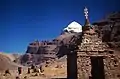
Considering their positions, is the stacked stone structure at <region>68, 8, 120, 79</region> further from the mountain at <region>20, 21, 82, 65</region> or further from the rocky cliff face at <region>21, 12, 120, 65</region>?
the mountain at <region>20, 21, 82, 65</region>

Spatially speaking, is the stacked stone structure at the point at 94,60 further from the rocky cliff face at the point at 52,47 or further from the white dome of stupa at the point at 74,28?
the white dome of stupa at the point at 74,28

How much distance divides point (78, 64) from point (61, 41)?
86.9m

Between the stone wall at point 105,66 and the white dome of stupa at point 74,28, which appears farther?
the white dome of stupa at point 74,28

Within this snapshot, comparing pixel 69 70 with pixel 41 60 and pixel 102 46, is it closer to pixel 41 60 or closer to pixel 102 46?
pixel 102 46

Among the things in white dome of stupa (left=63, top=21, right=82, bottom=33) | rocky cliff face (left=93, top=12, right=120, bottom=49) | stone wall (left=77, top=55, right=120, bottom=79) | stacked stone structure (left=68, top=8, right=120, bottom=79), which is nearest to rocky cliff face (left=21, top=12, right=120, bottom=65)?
rocky cliff face (left=93, top=12, right=120, bottom=49)

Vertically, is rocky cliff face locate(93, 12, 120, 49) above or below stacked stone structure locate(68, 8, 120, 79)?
above

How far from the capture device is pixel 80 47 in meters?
35.0

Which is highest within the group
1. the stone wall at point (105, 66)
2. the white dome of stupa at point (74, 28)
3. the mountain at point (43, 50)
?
the white dome of stupa at point (74, 28)

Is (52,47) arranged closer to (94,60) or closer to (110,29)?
(110,29)

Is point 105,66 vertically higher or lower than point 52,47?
lower

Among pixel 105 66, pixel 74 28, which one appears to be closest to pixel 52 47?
pixel 74 28

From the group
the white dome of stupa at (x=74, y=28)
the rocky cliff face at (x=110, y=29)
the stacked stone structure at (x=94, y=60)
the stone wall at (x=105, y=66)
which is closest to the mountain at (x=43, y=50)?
the white dome of stupa at (x=74, y=28)

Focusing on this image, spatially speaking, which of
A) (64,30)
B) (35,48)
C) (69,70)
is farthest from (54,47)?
(69,70)

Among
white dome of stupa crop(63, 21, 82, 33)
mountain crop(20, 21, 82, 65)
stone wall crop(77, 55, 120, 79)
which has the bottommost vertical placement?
stone wall crop(77, 55, 120, 79)
